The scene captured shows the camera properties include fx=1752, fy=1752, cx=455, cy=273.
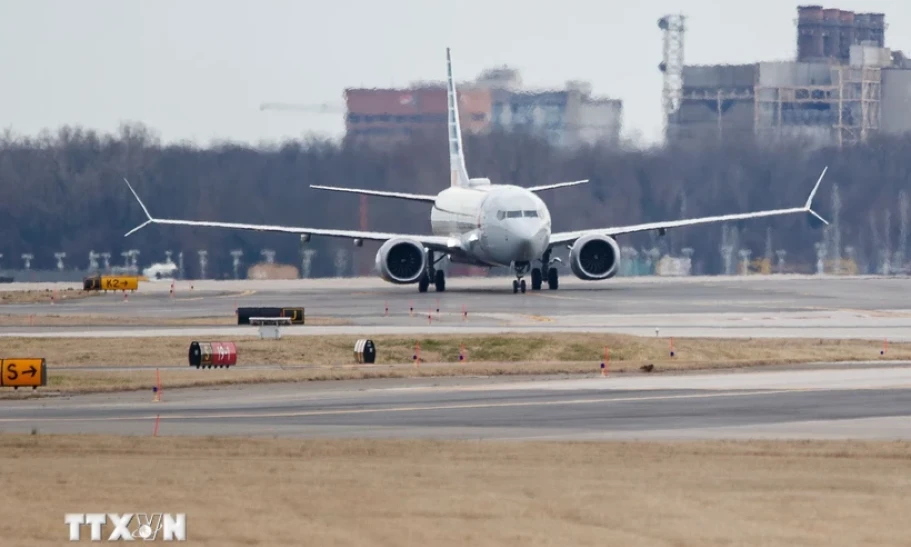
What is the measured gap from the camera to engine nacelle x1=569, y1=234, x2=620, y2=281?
75562 mm

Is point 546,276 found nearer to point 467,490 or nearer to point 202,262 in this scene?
point 202,262

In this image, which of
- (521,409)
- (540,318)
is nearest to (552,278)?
(540,318)

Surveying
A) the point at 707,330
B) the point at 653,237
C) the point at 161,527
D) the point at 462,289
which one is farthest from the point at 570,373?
the point at 653,237

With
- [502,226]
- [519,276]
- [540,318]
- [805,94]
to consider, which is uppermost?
[805,94]

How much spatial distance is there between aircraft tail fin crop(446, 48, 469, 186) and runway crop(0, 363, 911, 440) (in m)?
45.8

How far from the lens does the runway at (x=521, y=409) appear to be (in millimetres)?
27969

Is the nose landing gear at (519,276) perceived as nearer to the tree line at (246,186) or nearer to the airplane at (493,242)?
the airplane at (493,242)

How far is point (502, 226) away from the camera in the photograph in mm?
71438

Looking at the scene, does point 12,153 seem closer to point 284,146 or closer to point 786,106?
point 284,146

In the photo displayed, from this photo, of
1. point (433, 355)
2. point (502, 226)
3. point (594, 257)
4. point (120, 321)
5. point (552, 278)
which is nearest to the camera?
point (433, 355)

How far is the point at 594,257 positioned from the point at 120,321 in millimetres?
25225

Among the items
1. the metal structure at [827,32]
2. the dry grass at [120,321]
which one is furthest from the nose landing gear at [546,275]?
the metal structure at [827,32]

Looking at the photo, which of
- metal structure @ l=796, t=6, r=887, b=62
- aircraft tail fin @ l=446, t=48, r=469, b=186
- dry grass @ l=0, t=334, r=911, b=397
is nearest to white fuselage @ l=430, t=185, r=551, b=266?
aircraft tail fin @ l=446, t=48, r=469, b=186

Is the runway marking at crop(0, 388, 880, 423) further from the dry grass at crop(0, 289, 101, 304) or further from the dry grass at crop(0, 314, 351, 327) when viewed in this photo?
the dry grass at crop(0, 289, 101, 304)
